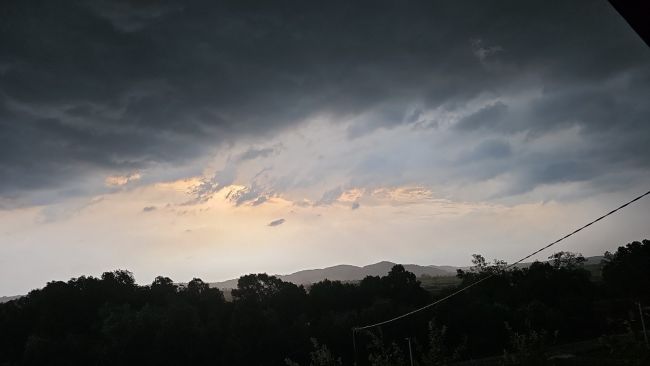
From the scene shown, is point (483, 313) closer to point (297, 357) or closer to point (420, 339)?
point (420, 339)

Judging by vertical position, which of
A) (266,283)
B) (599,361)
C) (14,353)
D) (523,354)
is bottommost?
(599,361)

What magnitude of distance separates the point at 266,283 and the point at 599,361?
31732 millimetres

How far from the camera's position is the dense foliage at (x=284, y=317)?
36.4m

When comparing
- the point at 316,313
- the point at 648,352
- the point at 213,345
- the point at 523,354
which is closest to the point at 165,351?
the point at 213,345

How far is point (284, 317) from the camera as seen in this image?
42.0m

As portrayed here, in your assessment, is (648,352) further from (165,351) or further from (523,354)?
(165,351)

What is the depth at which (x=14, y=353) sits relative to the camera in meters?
39.8

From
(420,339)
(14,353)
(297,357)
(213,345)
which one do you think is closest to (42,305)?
(14,353)

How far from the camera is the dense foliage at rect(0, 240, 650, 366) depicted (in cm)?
3644

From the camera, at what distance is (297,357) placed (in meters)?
38.2

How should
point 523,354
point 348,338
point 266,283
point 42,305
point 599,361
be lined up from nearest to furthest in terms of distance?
1. point 523,354
2. point 599,361
3. point 348,338
4. point 42,305
5. point 266,283

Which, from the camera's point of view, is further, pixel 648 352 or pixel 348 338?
pixel 348 338

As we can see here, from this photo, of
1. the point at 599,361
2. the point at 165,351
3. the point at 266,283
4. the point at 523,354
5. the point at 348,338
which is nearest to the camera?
the point at 523,354

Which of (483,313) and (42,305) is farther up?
(42,305)
